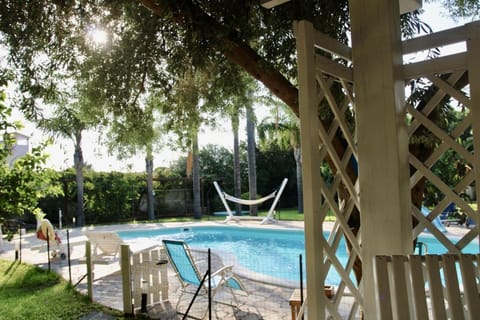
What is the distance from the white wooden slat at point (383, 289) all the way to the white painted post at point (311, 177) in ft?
1.05

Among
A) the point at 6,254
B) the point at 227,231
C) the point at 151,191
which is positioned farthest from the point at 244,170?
the point at 6,254

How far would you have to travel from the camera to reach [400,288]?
150 cm

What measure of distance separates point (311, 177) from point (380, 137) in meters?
0.50

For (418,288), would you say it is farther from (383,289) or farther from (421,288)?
(383,289)

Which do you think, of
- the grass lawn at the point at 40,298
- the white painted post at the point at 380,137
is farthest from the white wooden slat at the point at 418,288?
the grass lawn at the point at 40,298

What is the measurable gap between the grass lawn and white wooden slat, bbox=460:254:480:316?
12.5 feet

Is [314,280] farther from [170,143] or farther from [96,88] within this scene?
[170,143]

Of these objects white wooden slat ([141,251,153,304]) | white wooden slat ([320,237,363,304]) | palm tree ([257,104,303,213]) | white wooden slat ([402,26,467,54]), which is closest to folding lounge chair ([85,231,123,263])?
white wooden slat ([141,251,153,304])

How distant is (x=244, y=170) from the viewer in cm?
2031

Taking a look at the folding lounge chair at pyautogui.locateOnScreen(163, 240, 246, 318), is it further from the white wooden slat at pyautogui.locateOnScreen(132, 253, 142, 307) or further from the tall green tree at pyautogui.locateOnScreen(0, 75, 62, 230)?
the tall green tree at pyautogui.locateOnScreen(0, 75, 62, 230)

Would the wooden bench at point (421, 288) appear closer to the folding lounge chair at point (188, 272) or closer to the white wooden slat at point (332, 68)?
the white wooden slat at point (332, 68)

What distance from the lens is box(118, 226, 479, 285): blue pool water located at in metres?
7.93

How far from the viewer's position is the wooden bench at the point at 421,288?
4.86ft

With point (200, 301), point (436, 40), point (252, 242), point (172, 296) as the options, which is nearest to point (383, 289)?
point (436, 40)
